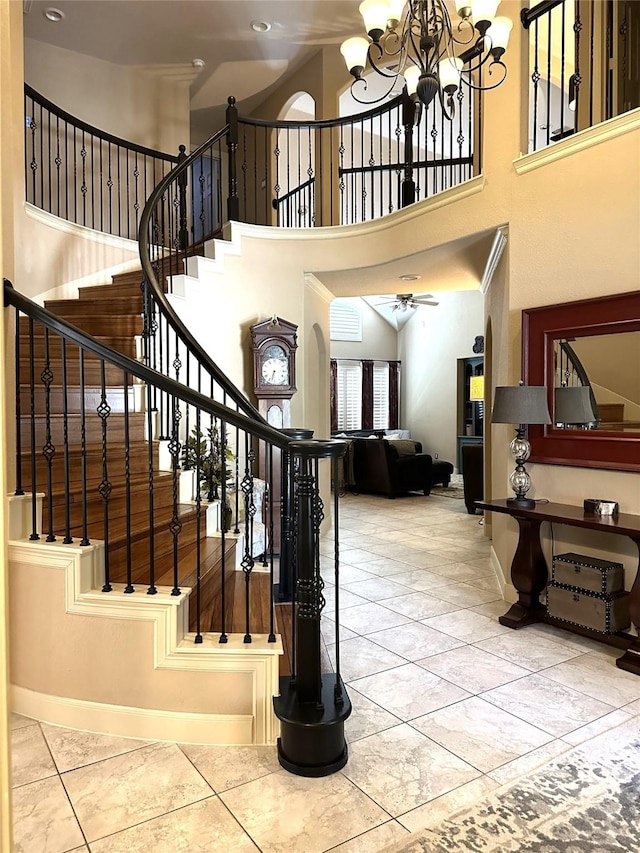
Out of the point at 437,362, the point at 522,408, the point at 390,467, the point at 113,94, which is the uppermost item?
the point at 113,94

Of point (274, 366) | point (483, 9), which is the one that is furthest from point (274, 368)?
point (483, 9)

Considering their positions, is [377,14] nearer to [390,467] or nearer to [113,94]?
[113,94]

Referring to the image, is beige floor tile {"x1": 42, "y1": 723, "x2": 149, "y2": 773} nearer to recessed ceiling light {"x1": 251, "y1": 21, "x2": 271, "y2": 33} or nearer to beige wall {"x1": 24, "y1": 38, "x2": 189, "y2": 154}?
beige wall {"x1": 24, "y1": 38, "x2": 189, "y2": 154}

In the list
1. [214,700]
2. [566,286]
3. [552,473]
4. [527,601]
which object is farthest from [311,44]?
[214,700]

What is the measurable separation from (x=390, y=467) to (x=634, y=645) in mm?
5935

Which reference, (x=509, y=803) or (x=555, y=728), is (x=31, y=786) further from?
(x=555, y=728)

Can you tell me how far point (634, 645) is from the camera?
3127 mm

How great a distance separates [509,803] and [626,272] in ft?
9.15

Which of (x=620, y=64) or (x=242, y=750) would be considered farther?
(x=620, y=64)

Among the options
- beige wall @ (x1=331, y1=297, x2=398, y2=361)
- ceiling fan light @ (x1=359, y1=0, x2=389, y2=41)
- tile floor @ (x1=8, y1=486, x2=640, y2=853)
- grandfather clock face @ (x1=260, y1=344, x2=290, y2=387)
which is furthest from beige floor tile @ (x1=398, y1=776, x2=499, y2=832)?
beige wall @ (x1=331, y1=297, x2=398, y2=361)

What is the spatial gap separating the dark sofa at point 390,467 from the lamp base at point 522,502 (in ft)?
16.8

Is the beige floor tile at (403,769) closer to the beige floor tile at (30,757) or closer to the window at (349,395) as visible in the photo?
the beige floor tile at (30,757)

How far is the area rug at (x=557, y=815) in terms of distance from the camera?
1.86 m

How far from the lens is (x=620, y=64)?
17.0 feet
